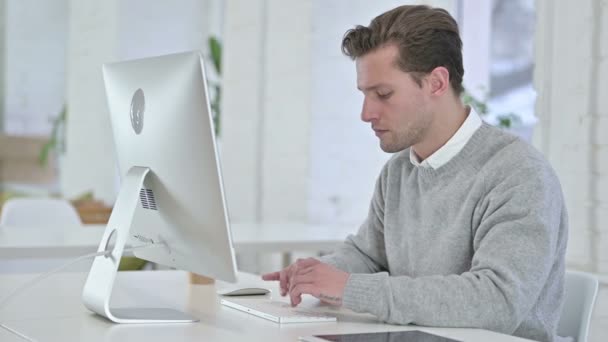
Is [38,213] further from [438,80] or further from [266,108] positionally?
[438,80]

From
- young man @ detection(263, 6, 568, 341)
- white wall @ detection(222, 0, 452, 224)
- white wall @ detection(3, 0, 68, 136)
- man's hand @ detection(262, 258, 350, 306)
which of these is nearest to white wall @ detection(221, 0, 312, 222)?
white wall @ detection(222, 0, 452, 224)

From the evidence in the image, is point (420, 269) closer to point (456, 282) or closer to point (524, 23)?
point (456, 282)

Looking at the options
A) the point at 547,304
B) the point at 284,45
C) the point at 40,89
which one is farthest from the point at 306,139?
the point at 40,89

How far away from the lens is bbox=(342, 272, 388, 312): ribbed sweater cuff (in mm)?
1654

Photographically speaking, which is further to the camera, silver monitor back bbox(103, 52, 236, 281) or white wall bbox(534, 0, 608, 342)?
white wall bbox(534, 0, 608, 342)

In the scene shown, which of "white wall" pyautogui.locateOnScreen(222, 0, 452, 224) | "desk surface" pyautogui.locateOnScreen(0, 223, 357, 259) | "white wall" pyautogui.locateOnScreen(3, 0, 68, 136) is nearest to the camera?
"desk surface" pyautogui.locateOnScreen(0, 223, 357, 259)

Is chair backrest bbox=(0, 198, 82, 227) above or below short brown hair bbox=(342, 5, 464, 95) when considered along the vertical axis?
below

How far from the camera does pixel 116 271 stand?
5.76 ft

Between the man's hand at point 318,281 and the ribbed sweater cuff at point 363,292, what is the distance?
0.02 m

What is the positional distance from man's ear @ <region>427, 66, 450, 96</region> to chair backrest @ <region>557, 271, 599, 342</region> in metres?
0.52

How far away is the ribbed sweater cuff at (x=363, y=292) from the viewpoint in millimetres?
1654

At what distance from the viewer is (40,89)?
8359mm

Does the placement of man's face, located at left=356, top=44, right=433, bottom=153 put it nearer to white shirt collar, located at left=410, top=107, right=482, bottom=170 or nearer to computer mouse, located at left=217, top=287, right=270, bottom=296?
white shirt collar, located at left=410, top=107, right=482, bottom=170

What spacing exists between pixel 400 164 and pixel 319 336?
2.33ft
